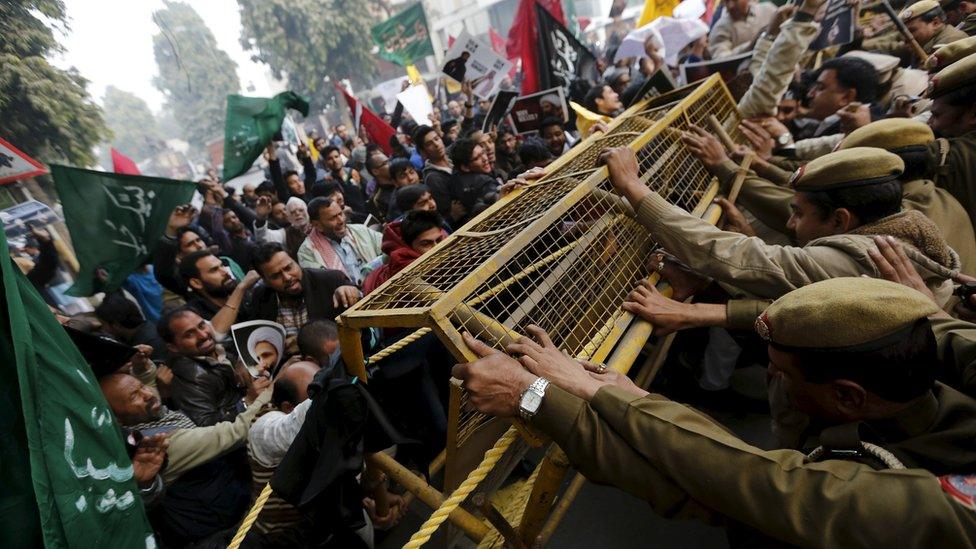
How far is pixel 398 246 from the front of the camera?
3.01 meters

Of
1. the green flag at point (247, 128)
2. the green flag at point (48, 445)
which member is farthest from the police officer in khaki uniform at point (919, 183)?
the green flag at point (247, 128)

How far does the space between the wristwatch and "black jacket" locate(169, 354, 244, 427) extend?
2644 mm

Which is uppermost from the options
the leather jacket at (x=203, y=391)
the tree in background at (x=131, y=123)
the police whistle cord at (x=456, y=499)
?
the tree in background at (x=131, y=123)

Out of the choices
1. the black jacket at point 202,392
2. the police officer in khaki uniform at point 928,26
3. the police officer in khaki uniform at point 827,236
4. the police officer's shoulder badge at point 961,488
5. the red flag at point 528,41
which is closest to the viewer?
the police officer's shoulder badge at point 961,488

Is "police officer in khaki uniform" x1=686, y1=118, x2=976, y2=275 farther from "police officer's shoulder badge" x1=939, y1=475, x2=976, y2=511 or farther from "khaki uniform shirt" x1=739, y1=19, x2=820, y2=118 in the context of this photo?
"police officer's shoulder badge" x1=939, y1=475, x2=976, y2=511

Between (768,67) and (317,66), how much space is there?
39746 mm

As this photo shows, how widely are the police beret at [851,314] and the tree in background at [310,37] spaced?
40.6 metres

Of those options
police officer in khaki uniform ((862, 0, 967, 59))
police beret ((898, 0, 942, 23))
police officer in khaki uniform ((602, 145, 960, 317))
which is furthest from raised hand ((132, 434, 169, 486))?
police beret ((898, 0, 942, 23))

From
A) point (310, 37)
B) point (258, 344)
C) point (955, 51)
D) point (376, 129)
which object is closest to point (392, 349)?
point (258, 344)

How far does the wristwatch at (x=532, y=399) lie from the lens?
1.32m

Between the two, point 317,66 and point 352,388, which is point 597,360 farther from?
point 317,66

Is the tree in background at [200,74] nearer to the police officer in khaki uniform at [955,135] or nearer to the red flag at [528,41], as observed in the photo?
the red flag at [528,41]

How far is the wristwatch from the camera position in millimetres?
1315

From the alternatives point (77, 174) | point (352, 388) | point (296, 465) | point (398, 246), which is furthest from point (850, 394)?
point (77, 174)
